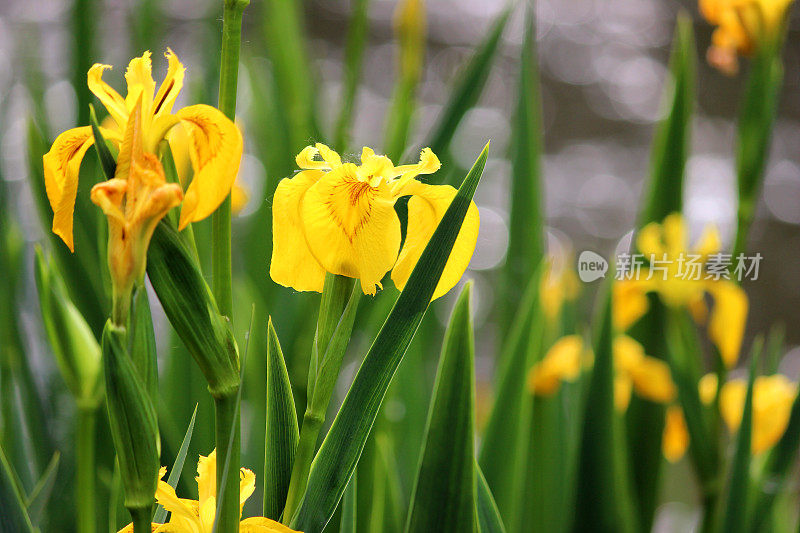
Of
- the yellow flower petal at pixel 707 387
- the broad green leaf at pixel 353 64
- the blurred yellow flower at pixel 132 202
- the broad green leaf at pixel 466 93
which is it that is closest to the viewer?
the blurred yellow flower at pixel 132 202

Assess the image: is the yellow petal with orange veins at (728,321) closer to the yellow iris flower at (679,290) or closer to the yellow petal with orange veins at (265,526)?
the yellow iris flower at (679,290)

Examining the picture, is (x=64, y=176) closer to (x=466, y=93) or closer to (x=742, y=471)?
(x=466, y=93)

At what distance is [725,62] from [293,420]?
0.36 m

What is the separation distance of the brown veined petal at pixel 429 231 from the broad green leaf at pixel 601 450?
0.20 metres

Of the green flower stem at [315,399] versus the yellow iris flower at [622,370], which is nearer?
the green flower stem at [315,399]

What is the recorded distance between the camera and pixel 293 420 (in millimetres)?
173

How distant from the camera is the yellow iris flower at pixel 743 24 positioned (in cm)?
40

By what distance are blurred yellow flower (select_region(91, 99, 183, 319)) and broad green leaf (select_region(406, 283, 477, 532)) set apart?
94 millimetres

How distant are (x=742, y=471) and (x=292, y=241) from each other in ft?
0.95

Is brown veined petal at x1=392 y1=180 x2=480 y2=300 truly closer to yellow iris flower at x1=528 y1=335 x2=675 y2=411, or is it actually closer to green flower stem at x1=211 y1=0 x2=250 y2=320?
green flower stem at x1=211 y1=0 x2=250 y2=320

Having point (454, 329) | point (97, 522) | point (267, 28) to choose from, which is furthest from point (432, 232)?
point (267, 28)

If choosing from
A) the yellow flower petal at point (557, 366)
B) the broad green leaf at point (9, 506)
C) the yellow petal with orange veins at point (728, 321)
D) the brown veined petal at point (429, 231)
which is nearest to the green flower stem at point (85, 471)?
the broad green leaf at point (9, 506)

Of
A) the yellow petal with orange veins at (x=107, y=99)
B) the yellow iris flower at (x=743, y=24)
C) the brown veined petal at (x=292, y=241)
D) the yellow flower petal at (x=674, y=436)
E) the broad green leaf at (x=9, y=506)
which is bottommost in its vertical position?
the yellow flower petal at (x=674, y=436)

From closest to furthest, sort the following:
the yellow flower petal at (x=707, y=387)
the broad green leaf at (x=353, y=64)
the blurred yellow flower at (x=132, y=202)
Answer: the blurred yellow flower at (x=132, y=202) < the broad green leaf at (x=353, y=64) < the yellow flower petal at (x=707, y=387)
